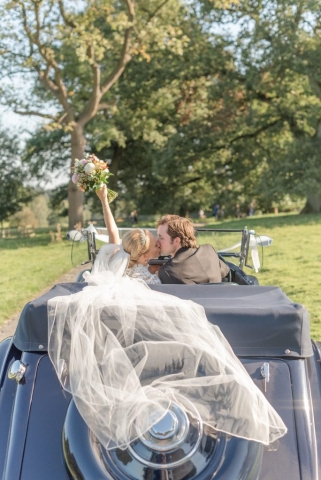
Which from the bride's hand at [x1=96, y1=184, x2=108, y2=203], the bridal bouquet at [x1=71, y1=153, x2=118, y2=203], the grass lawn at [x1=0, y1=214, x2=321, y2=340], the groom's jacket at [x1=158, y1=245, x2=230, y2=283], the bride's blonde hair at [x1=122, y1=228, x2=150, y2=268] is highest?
the bridal bouquet at [x1=71, y1=153, x2=118, y2=203]

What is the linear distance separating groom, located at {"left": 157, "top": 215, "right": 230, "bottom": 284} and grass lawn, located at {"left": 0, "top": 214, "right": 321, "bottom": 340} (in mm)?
2118

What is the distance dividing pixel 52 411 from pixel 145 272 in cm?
158

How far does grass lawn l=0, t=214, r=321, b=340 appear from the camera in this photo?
8805mm

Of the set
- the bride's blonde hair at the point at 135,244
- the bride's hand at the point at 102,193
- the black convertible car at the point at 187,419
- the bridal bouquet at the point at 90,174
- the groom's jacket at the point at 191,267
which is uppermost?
the bridal bouquet at the point at 90,174

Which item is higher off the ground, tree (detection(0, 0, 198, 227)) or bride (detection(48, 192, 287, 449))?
tree (detection(0, 0, 198, 227))

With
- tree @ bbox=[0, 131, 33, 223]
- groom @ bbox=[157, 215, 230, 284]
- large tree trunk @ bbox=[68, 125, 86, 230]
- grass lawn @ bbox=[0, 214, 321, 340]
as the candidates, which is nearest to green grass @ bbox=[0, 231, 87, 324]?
grass lawn @ bbox=[0, 214, 321, 340]

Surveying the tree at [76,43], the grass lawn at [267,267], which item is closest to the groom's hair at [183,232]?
the grass lawn at [267,267]

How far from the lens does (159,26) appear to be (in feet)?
70.2

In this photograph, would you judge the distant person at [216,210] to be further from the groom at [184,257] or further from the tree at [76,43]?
the groom at [184,257]

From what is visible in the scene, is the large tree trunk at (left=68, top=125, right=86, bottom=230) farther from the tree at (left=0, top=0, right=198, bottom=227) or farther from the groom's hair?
the groom's hair

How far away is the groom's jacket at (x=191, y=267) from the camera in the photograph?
3.78 m

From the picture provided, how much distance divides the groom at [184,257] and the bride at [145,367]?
86cm

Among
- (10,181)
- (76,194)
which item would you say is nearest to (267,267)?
(76,194)

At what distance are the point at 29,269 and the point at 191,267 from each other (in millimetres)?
10361
